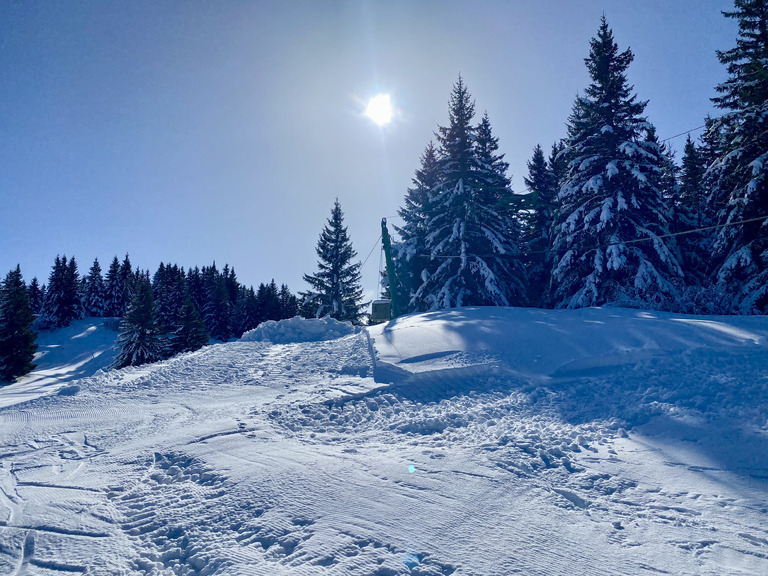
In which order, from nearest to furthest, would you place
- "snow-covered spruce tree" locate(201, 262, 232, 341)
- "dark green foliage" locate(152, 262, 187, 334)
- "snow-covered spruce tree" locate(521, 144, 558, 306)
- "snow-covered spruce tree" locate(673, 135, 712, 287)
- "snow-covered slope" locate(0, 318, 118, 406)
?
"snow-covered spruce tree" locate(673, 135, 712, 287) → "snow-covered spruce tree" locate(521, 144, 558, 306) → "snow-covered slope" locate(0, 318, 118, 406) → "dark green foliage" locate(152, 262, 187, 334) → "snow-covered spruce tree" locate(201, 262, 232, 341)

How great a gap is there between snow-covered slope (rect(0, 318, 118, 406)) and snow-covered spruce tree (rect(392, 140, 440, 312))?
28.8m

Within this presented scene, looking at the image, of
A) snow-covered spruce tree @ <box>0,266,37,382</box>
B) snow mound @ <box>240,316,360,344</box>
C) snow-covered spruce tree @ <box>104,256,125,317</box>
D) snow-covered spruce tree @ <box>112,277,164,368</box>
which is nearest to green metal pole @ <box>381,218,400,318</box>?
snow mound @ <box>240,316,360,344</box>

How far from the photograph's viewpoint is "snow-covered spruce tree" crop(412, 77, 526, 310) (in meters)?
20.8

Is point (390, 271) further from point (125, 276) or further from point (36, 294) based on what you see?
point (36, 294)

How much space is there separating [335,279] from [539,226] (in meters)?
14.8

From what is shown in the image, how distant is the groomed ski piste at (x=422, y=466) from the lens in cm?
295

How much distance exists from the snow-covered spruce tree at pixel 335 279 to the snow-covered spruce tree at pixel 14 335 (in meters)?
27.1

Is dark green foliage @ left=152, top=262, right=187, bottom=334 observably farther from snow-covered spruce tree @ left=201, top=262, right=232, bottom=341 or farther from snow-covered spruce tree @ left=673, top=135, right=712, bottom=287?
snow-covered spruce tree @ left=673, top=135, right=712, bottom=287

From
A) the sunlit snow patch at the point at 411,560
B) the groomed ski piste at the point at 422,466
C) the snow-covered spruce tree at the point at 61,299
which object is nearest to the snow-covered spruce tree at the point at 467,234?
the groomed ski piste at the point at 422,466

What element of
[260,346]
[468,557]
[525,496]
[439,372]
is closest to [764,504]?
[525,496]

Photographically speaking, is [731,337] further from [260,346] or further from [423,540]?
[260,346]

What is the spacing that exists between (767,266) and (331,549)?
736 inches

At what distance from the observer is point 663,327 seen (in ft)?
28.9

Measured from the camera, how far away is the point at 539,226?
24.7 m
